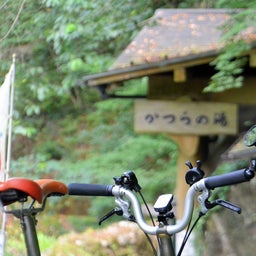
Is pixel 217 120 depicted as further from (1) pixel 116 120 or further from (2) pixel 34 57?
(1) pixel 116 120

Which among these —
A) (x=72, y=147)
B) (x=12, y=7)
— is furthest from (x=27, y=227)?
(x=72, y=147)

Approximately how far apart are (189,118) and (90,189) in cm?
464

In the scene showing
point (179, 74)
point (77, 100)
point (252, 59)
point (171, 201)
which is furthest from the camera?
point (77, 100)

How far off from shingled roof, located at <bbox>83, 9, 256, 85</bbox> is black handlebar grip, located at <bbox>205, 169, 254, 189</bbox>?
3.99 m

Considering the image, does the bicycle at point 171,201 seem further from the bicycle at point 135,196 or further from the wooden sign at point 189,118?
the wooden sign at point 189,118

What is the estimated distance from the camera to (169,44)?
24.6ft

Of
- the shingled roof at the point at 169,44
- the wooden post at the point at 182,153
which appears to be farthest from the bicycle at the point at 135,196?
the wooden post at the point at 182,153

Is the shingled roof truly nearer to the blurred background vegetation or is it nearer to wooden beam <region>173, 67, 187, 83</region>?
wooden beam <region>173, 67, 187, 83</region>

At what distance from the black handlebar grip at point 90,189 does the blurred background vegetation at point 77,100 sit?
297 cm

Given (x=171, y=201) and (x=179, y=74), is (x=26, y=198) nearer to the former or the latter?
(x=171, y=201)

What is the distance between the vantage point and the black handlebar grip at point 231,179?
2469 mm

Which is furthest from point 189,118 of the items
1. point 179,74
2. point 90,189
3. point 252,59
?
point 90,189

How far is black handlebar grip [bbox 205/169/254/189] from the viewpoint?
8.10ft

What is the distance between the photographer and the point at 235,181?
2488 millimetres
